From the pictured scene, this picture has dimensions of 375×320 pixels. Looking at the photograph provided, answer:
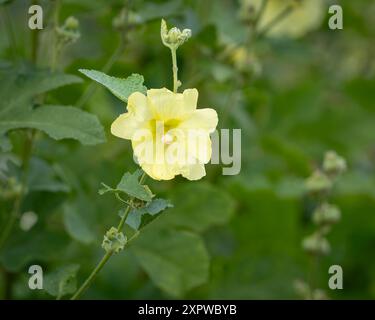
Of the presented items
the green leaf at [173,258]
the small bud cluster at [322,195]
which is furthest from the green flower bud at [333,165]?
the green leaf at [173,258]

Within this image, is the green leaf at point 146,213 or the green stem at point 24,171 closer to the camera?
the green leaf at point 146,213

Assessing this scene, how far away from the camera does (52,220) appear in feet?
5.33

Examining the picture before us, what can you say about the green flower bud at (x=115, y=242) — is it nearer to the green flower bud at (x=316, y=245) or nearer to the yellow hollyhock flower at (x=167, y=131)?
the yellow hollyhock flower at (x=167, y=131)

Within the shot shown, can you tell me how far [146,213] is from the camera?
0.95m

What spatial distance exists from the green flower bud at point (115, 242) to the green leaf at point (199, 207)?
1.59 ft

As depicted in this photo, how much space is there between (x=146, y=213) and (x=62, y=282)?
0.62 ft

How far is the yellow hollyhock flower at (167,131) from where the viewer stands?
2.96ft

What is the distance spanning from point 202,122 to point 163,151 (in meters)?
0.05

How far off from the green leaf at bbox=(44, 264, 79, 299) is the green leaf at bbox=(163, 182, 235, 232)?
380mm

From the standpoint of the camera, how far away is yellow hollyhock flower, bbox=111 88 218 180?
90 centimetres

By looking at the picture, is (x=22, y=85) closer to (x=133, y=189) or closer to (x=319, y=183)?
(x=133, y=189)
